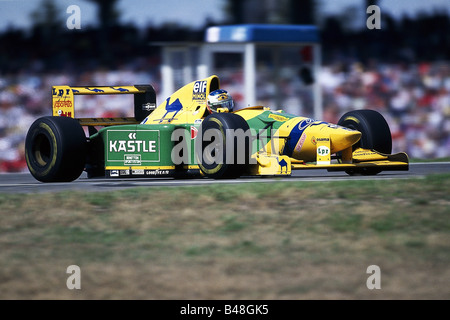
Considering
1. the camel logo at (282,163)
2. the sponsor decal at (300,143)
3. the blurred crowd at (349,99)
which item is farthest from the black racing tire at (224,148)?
the blurred crowd at (349,99)

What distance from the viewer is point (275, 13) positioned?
16.5 metres

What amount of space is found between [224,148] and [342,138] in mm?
1363

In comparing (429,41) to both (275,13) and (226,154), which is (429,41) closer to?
(275,13)

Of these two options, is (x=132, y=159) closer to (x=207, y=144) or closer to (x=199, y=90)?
(x=207, y=144)

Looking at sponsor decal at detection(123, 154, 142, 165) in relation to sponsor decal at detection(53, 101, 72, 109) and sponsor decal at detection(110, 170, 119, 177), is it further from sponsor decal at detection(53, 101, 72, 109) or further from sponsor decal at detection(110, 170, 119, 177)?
sponsor decal at detection(53, 101, 72, 109)

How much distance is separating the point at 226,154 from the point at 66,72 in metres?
6.90

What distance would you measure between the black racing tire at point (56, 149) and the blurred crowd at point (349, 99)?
157 inches

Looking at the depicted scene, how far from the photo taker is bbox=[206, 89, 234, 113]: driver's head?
1039cm

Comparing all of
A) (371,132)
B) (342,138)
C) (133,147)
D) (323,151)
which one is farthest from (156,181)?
(371,132)

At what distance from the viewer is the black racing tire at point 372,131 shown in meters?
10.4

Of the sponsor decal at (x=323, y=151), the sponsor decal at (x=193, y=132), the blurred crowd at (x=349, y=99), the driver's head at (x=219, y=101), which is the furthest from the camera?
the blurred crowd at (x=349, y=99)

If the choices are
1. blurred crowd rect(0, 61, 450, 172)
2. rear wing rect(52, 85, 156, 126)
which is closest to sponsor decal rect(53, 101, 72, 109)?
rear wing rect(52, 85, 156, 126)

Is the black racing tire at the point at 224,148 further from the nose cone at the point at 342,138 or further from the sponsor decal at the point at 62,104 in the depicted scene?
the sponsor decal at the point at 62,104

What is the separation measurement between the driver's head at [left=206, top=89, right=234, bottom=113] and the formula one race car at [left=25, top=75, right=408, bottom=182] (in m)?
0.13
